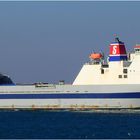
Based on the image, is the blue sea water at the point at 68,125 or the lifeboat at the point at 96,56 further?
the lifeboat at the point at 96,56

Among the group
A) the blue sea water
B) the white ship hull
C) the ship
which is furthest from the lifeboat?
the blue sea water

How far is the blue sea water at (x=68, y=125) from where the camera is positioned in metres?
39.6

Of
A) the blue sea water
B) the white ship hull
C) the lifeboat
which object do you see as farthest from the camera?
the lifeboat

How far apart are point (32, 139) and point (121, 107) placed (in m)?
19.7

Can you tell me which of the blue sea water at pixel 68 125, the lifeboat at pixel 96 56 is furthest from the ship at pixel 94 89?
the blue sea water at pixel 68 125

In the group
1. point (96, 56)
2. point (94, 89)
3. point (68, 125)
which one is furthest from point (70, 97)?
point (68, 125)

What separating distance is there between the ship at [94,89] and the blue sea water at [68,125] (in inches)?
55.8

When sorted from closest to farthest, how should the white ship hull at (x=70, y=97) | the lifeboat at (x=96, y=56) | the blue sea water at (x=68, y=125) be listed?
the blue sea water at (x=68, y=125)
the white ship hull at (x=70, y=97)
the lifeboat at (x=96, y=56)

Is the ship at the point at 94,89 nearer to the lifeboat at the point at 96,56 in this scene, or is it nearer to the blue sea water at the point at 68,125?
the lifeboat at the point at 96,56

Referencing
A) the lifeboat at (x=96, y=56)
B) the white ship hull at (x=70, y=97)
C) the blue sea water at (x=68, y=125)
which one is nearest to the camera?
the blue sea water at (x=68, y=125)

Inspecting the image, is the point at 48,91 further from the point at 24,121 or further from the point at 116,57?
the point at 24,121

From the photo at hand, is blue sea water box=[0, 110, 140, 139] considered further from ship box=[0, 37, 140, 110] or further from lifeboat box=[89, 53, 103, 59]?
lifeboat box=[89, 53, 103, 59]

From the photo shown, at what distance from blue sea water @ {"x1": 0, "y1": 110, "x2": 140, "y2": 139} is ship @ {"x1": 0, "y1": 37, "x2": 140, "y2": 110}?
1.42 metres

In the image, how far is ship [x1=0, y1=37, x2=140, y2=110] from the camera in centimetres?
5581
